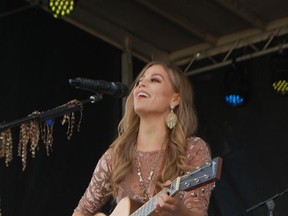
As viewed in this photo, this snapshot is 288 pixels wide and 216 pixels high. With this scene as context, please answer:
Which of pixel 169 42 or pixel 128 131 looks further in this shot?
pixel 169 42

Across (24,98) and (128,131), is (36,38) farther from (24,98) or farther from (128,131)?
(128,131)

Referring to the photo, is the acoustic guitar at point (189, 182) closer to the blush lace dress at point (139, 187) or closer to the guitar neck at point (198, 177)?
the guitar neck at point (198, 177)

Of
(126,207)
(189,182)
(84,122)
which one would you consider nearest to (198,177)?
(189,182)

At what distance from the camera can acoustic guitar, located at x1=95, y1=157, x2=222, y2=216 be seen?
104 inches

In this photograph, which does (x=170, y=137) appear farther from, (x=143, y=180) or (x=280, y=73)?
(x=280, y=73)

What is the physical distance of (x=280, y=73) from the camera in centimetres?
603

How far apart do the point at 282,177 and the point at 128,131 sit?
8.87ft

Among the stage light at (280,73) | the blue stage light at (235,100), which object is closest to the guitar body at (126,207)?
the stage light at (280,73)

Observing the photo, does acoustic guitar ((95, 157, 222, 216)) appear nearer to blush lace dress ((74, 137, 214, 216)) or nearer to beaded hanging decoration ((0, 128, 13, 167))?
blush lace dress ((74, 137, 214, 216))

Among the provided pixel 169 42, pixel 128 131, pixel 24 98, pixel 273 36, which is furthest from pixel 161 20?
pixel 128 131

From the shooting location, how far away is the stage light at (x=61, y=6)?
536 centimetres

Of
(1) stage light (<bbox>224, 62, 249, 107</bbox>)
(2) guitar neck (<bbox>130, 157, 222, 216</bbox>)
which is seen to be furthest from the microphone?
(1) stage light (<bbox>224, 62, 249, 107</bbox>)

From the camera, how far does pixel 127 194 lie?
11.1 ft

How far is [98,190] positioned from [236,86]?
2.94 m
